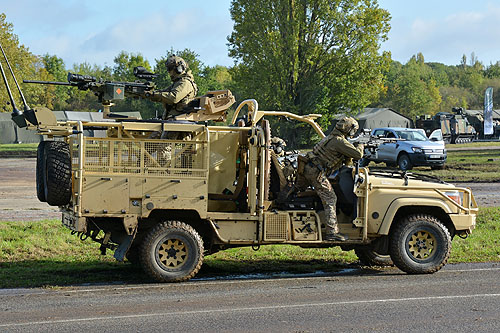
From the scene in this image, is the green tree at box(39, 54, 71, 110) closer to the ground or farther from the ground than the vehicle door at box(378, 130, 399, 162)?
farther from the ground

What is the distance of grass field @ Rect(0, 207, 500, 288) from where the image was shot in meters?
10.8

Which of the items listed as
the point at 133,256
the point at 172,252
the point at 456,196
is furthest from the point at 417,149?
the point at 172,252

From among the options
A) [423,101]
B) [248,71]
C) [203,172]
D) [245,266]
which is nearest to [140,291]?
[203,172]

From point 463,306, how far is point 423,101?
257 feet

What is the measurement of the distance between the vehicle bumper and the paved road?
64.5 feet

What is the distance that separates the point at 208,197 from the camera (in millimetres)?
10664

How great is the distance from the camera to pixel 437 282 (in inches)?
403

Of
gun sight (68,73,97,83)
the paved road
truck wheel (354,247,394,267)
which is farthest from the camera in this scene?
truck wheel (354,247,394,267)

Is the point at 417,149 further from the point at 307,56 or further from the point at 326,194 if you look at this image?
the point at 326,194

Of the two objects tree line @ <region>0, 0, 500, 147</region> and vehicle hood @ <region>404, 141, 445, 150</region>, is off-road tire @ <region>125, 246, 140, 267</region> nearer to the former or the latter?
vehicle hood @ <region>404, 141, 445, 150</region>

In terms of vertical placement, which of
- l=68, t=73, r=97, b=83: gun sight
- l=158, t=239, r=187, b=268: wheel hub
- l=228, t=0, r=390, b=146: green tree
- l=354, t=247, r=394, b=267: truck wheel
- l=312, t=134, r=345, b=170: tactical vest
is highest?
l=228, t=0, r=390, b=146: green tree

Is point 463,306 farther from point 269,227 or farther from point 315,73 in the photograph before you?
point 315,73

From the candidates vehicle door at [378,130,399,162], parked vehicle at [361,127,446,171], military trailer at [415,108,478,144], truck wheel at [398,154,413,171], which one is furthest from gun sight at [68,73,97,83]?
military trailer at [415,108,478,144]

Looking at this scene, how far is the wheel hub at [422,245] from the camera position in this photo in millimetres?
10875
